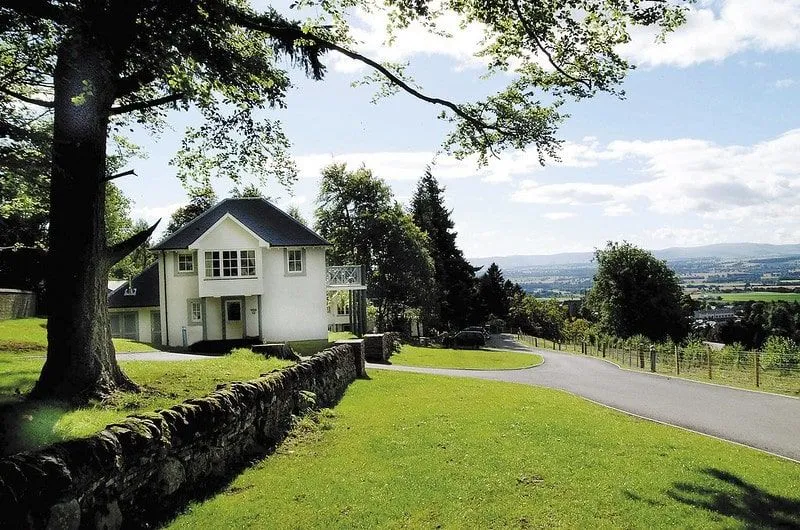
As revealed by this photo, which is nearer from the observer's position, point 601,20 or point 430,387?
point 601,20

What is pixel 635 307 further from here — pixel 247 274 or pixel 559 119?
pixel 559 119

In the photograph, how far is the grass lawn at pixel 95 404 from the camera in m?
7.54

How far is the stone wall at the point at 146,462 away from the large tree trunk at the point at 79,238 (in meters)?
2.24

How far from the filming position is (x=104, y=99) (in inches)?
423

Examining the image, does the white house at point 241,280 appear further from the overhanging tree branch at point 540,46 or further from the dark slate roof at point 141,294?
the overhanging tree branch at point 540,46

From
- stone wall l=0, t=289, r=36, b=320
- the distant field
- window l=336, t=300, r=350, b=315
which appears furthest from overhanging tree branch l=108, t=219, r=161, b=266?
the distant field

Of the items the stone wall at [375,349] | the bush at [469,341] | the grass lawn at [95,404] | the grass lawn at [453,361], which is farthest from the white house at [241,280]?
the bush at [469,341]

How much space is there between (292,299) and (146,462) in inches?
1095

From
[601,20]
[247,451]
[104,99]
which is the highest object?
[601,20]

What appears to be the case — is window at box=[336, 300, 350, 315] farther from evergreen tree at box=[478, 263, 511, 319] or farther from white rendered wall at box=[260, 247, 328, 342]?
evergreen tree at box=[478, 263, 511, 319]

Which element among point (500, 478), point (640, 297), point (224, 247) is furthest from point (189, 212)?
point (500, 478)

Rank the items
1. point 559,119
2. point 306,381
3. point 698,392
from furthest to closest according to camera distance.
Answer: point 698,392 → point 559,119 → point 306,381

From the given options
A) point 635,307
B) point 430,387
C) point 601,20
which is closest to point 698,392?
point 430,387

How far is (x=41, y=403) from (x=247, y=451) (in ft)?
10.3
